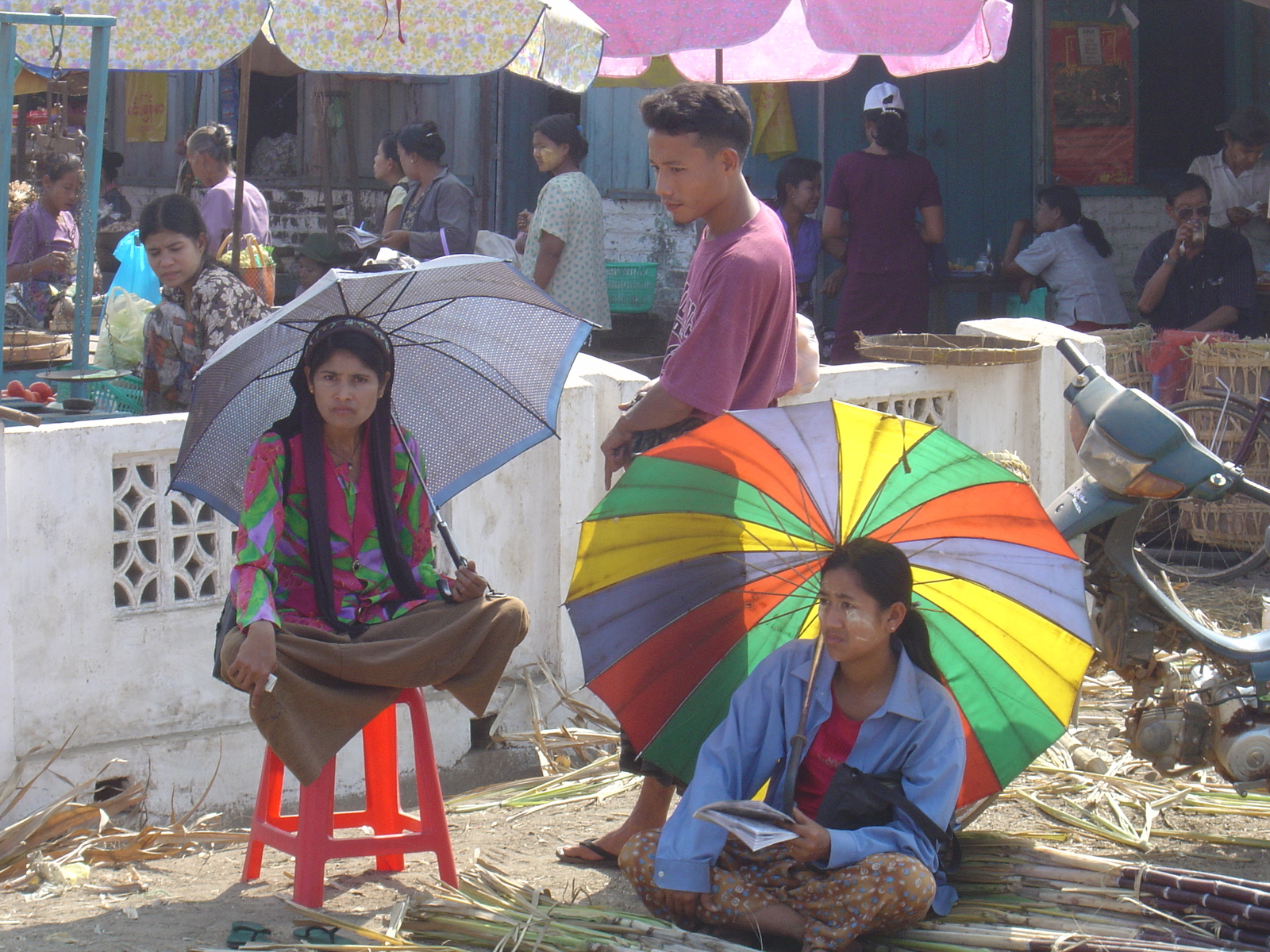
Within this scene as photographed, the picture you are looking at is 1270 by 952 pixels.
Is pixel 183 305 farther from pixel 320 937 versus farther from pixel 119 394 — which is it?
pixel 320 937

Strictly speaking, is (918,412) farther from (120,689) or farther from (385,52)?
(120,689)

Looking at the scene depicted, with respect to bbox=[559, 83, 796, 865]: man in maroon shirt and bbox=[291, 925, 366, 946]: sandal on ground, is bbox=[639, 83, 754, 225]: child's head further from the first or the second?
bbox=[291, 925, 366, 946]: sandal on ground

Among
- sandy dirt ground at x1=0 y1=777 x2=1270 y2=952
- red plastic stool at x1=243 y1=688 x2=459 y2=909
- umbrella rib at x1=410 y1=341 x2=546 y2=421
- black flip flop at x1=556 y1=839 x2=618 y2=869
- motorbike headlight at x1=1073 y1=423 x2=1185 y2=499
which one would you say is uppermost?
umbrella rib at x1=410 y1=341 x2=546 y2=421

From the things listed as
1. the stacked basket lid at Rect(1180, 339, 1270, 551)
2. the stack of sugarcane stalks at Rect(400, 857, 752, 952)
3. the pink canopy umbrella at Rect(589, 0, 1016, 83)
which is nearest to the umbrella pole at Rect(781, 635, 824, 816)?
the stack of sugarcane stalks at Rect(400, 857, 752, 952)

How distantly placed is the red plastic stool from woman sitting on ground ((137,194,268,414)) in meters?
1.71

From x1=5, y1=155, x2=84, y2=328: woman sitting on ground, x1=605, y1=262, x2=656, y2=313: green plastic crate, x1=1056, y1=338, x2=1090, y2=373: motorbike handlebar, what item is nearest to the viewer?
x1=1056, y1=338, x2=1090, y2=373: motorbike handlebar

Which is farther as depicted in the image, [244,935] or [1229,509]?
[1229,509]

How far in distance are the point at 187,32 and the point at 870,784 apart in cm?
411

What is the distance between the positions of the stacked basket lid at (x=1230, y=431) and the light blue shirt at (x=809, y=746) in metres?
4.40

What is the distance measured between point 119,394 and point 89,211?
797 mm

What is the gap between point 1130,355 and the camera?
7.59m

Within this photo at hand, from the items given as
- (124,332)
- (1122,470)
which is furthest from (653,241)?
(1122,470)

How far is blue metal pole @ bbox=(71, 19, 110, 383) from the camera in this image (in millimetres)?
5531

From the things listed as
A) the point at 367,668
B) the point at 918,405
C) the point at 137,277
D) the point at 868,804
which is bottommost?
the point at 868,804
